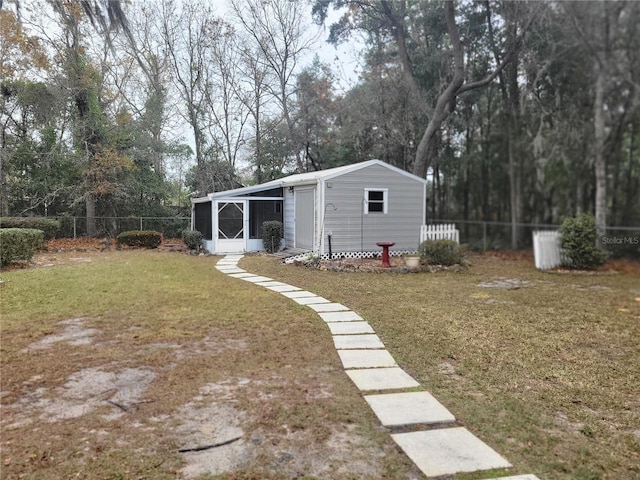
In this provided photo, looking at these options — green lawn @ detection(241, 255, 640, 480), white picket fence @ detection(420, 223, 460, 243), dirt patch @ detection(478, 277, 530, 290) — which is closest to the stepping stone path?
green lawn @ detection(241, 255, 640, 480)

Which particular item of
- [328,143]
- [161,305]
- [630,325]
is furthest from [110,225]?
[630,325]

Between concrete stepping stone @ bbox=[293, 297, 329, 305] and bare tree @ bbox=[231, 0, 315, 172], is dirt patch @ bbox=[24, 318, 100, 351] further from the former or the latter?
bare tree @ bbox=[231, 0, 315, 172]

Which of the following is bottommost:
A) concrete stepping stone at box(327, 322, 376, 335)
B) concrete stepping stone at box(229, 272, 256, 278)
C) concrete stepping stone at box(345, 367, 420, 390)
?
concrete stepping stone at box(345, 367, 420, 390)

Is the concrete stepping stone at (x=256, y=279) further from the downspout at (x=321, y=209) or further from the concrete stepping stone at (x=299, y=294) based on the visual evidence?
the downspout at (x=321, y=209)

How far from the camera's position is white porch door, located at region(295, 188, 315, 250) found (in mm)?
11863

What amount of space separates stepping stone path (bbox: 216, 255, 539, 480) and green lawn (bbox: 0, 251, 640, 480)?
92mm

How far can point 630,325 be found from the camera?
524 cm

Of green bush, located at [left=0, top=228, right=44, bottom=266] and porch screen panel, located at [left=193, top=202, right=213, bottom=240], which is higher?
porch screen panel, located at [left=193, top=202, right=213, bottom=240]

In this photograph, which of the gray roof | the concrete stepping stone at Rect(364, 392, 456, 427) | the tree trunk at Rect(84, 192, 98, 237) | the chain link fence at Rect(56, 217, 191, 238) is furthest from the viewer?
the tree trunk at Rect(84, 192, 98, 237)

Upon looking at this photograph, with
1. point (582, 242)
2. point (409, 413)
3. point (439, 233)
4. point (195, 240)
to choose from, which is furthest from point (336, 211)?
point (409, 413)

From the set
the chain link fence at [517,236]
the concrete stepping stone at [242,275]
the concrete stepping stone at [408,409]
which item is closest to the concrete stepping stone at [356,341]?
the concrete stepping stone at [408,409]

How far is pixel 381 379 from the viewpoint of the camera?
3379mm

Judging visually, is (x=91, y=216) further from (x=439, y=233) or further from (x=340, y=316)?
(x=340, y=316)

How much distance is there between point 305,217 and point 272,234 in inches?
60.7
